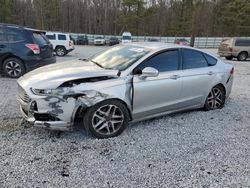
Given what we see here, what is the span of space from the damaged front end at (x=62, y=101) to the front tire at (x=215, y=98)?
2.55 metres

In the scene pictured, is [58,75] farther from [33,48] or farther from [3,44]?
[3,44]

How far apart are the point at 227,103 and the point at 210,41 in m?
38.2

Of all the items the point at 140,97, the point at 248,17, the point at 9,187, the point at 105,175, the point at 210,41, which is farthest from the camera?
the point at 248,17

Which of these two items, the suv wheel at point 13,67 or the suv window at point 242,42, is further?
the suv window at point 242,42

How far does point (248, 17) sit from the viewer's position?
4956 centimetres

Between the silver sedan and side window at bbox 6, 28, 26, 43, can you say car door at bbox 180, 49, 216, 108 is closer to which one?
the silver sedan

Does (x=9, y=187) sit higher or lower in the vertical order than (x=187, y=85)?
lower

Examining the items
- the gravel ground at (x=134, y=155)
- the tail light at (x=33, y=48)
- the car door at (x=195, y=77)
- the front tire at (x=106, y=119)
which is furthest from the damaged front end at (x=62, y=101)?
the tail light at (x=33, y=48)

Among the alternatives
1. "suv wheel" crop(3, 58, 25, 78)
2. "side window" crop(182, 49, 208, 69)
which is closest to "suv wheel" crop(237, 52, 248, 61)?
"side window" crop(182, 49, 208, 69)

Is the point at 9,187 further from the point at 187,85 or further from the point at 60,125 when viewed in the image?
the point at 187,85

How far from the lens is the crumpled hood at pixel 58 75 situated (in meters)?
3.77

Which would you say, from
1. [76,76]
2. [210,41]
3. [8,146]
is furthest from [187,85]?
[210,41]

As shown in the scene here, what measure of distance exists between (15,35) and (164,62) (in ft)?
18.0

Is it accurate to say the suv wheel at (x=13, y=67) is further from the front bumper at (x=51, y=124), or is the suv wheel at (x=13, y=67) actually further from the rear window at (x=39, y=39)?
the front bumper at (x=51, y=124)
